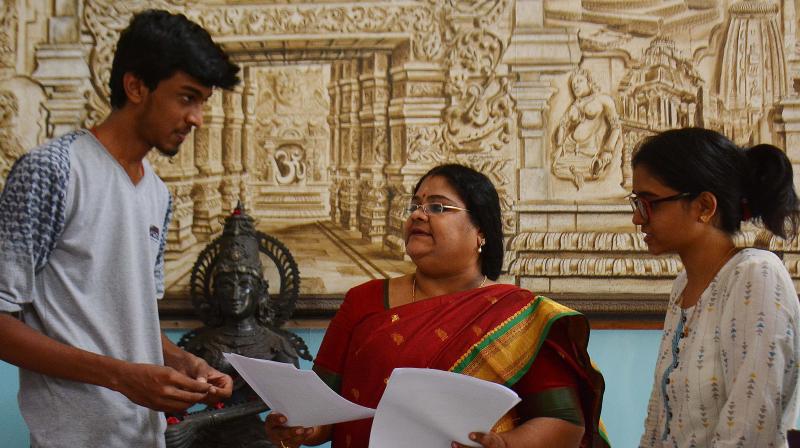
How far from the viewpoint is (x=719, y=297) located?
179 centimetres

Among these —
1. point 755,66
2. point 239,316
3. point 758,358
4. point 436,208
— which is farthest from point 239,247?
point 755,66

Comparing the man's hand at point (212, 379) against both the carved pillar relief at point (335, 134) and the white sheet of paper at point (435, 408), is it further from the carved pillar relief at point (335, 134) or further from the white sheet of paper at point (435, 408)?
the carved pillar relief at point (335, 134)

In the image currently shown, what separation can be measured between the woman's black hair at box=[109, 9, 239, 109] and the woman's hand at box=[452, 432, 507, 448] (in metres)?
1.01

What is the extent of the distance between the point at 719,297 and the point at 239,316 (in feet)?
5.55

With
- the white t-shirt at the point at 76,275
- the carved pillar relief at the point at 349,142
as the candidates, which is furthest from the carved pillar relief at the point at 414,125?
the white t-shirt at the point at 76,275

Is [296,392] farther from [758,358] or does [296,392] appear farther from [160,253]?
[758,358]

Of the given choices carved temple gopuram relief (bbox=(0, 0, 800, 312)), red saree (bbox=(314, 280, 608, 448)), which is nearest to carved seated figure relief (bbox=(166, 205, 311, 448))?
carved temple gopuram relief (bbox=(0, 0, 800, 312))

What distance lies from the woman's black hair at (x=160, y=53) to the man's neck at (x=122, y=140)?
46 mm

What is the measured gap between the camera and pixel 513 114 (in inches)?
124

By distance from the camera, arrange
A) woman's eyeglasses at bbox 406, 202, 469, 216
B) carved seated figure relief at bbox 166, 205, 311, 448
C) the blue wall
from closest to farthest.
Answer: woman's eyeglasses at bbox 406, 202, 469, 216, carved seated figure relief at bbox 166, 205, 311, 448, the blue wall

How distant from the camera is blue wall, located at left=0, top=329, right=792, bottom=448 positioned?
3064 millimetres

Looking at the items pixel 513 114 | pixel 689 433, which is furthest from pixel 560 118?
pixel 689 433

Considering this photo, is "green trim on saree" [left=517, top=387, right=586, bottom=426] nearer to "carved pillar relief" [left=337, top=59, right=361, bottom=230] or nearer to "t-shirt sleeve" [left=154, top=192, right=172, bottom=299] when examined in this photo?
"t-shirt sleeve" [left=154, top=192, right=172, bottom=299]

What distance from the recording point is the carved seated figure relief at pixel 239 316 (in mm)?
2748
